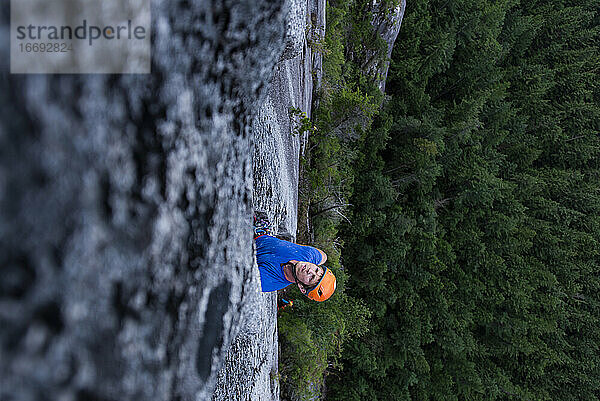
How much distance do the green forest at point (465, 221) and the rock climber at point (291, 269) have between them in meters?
6.28

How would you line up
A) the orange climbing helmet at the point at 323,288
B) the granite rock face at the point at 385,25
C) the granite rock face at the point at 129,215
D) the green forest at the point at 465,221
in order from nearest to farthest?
the granite rock face at the point at 129,215 < the orange climbing helmet at the point at 323,288 < the granite rock face at the point at 385,25 < the green forest at the point at 465,221

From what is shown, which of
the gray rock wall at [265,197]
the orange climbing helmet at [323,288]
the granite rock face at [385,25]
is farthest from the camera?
the granite rock face at [385,25]

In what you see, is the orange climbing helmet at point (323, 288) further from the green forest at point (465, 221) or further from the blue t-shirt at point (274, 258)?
the green forest at point (465, 221)

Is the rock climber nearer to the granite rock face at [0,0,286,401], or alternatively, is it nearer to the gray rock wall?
the gray rock wall

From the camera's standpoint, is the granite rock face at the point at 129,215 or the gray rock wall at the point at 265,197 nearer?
the granite rock face at the point at 129,215

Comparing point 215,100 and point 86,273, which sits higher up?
point 215,100

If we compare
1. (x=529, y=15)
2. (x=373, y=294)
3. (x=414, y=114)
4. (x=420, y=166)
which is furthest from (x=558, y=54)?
(x=373, y=294)

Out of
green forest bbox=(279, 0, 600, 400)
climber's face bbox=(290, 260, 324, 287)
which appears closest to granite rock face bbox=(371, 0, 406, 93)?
green forest bbox=(279, 0, 600, 400)

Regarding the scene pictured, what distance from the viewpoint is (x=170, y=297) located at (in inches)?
39.6

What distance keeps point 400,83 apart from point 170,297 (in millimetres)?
14370

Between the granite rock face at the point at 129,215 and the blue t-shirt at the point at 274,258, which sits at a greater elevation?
the granite rock face at the point at 129,215

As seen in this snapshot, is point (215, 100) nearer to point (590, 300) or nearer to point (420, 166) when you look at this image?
point (420, 166)

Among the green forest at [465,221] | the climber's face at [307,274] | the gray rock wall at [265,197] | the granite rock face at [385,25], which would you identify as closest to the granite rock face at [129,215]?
the gray rock wall at [265,197]

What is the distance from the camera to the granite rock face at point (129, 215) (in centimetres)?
66
